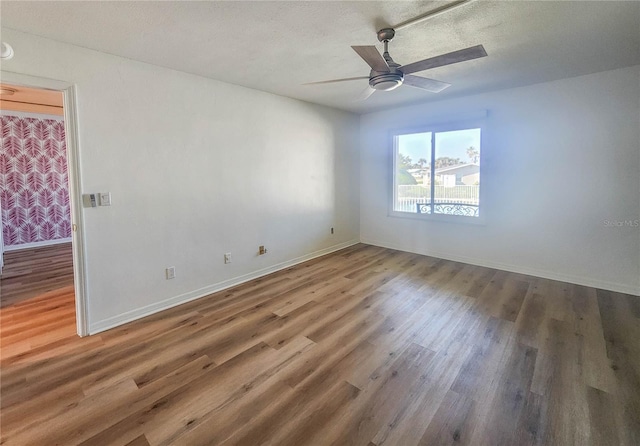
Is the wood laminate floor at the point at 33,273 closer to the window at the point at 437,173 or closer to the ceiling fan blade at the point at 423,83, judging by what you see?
the ceiling fan blade at the point at 423,83

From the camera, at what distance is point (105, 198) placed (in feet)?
8.79

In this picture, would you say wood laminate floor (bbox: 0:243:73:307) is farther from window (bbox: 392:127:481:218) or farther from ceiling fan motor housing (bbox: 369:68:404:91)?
window (bbox: 392:127:481:218)

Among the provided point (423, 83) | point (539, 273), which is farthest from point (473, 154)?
point (423, 83)

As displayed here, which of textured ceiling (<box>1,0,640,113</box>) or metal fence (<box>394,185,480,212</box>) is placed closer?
textured ceiling (<box>1,0,640,113</box>)

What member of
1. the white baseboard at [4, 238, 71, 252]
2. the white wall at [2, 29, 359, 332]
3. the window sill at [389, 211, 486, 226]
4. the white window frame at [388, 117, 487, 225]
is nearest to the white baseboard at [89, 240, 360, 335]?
the white wall at [2, 29, 359, 332]

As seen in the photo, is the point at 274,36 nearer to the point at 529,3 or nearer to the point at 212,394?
the point at 529,3

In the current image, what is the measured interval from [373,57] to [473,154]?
3.09 m

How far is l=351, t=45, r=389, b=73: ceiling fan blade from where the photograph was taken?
1.95m

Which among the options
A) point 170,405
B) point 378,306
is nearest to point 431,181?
point 378,306

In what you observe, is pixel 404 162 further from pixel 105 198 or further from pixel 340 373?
pixel 105 198

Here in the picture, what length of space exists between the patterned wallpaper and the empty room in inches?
33.6

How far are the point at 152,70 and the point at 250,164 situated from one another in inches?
56.5

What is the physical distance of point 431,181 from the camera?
4934 mm

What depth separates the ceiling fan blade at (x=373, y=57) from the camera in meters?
1.95
